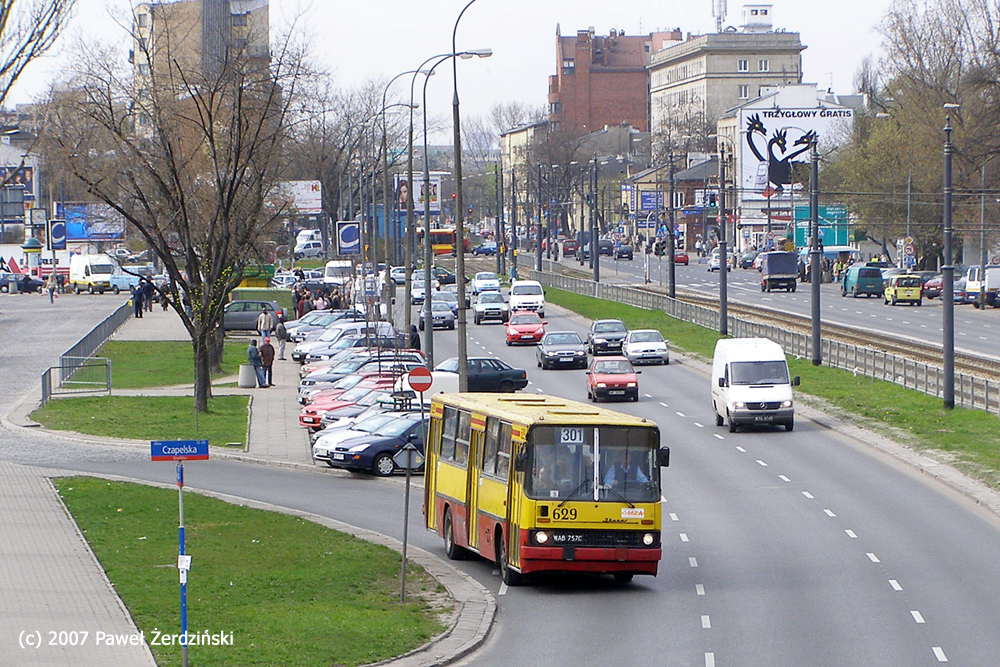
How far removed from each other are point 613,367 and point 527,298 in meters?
30.2

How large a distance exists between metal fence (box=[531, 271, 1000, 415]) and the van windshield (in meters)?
5.02

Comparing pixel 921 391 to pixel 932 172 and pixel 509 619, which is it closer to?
pixel 509 619

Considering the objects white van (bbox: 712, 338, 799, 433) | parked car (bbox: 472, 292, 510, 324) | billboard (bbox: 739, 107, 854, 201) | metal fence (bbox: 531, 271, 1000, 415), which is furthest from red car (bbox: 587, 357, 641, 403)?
billboard (bbox: 739, 107, 854, 201)

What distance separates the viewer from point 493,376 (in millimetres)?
43469

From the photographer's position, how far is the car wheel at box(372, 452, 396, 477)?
29.7 m

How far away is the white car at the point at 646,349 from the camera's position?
51125 millimetres

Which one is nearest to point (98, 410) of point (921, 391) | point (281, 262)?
point (921, 391)

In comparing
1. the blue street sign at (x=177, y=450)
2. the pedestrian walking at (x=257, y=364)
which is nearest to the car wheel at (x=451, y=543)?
the blue street sign at (x=177, y=450)

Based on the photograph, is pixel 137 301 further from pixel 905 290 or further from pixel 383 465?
pixel 383 465

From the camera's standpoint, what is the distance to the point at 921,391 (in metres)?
39.6

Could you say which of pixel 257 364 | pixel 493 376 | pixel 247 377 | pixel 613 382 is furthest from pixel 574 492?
pixel 247 377

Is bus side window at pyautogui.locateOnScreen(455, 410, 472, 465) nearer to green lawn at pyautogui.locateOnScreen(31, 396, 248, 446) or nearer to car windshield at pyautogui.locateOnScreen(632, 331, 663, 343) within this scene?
green lawn at pyautogui.locateOnScreen(31, 396, 248, 446)

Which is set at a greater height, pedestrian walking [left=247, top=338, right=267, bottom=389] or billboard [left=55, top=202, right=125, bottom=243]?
billboard [left=55, top=202, right=125, bottom=243]

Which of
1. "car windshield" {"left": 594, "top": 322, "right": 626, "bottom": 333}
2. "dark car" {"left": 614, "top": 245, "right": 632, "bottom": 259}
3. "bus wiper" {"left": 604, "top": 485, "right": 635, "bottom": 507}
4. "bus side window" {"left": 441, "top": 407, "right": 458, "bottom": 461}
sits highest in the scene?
"dark car" {"left": 614, "top": 245, "right": 632, "bottom": 259}
